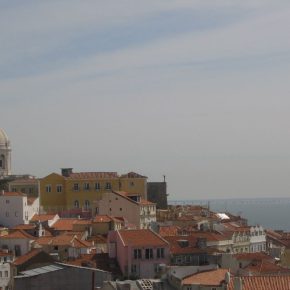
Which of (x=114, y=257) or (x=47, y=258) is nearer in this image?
(x=47, y=258)

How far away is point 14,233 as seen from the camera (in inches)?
2761

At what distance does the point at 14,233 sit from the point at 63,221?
9343mm

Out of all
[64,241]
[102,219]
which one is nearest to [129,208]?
[102,219]

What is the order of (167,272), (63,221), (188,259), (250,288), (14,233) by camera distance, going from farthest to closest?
(63,221) < (14,233) < (188,259) < (167,272) < (250,288)

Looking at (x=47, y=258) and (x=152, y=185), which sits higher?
(x=152, y=185)

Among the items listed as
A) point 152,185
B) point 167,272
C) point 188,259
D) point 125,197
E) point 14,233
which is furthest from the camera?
point 152,185

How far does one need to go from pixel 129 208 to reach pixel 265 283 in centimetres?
3626

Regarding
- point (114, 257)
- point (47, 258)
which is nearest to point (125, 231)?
point (114, 257)

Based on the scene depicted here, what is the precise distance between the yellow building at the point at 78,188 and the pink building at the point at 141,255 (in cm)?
3321

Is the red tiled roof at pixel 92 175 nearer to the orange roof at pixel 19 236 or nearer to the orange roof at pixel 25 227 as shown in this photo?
the orange roof at pixel 25 227

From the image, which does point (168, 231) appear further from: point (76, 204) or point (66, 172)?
point (66, 172)

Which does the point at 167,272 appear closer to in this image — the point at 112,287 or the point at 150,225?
the point at 112,287

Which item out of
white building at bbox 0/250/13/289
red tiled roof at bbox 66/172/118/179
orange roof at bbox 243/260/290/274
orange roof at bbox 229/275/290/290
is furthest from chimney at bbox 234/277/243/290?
red tiled roof at bbox 66/172/118/179

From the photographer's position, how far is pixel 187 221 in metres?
86.4
